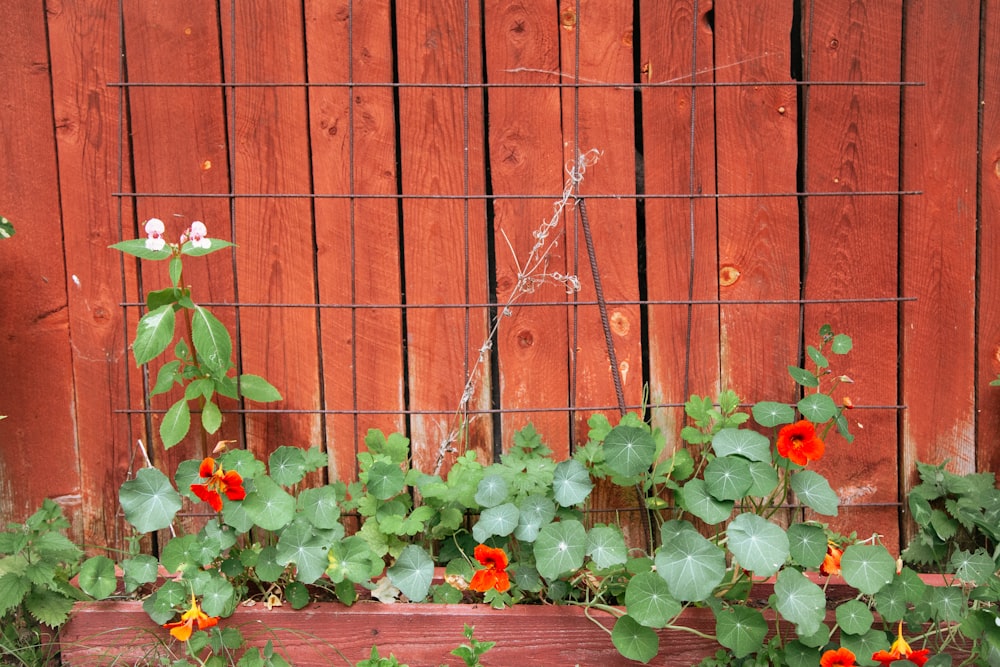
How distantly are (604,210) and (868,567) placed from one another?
1.20m

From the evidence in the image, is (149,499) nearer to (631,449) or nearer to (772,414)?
(631,449)

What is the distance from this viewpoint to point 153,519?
7.09ft

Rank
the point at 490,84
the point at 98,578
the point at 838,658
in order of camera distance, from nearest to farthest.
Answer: the point at 838,658, the point at 98,578, the point at 490,84

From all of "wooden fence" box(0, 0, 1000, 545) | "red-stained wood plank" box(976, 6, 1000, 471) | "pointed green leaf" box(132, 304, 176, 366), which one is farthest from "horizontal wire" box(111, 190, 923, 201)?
"pointed green leaf" box(132, 304, 176, 366)

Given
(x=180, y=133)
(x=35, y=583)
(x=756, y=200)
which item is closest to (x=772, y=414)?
(x=756, y=200)

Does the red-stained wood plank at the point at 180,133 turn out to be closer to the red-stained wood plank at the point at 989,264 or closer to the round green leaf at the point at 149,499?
the round green leaf at the point at 149,499

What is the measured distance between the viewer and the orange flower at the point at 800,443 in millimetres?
2105

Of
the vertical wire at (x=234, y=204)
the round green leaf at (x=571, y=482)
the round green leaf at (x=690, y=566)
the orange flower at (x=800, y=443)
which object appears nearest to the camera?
the round green leaf at (x=690, y=566)

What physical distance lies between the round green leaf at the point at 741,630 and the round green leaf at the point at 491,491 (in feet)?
2.08

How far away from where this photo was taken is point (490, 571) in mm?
2137

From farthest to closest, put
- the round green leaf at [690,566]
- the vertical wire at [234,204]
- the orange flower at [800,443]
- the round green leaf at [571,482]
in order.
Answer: the vertical wire at [234,204] < the round green leaf at [571,482] < the orange flower at [800,443] < the round green leaf at [690,566]

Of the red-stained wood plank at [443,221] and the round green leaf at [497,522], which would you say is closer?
the round green leaf at [497,522]

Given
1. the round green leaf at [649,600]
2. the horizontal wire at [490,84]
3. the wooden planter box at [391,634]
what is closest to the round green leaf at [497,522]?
the wooden planter box at [391,634]

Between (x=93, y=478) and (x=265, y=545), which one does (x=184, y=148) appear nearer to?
(x=93, y=478)
